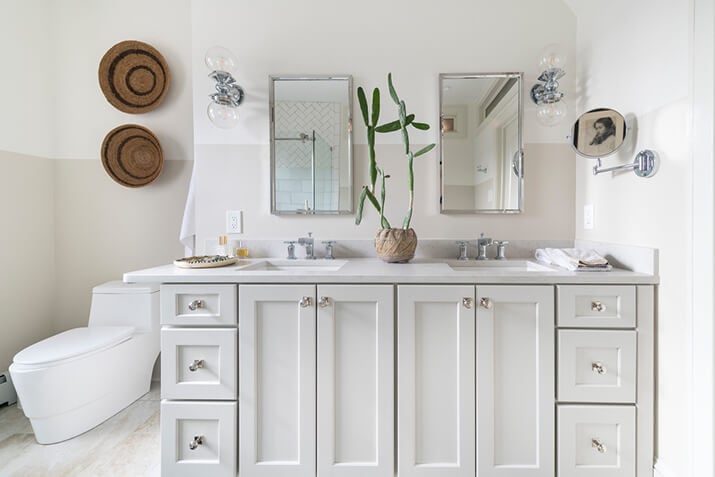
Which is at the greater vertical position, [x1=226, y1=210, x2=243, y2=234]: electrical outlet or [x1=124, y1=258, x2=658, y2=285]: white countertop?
[x1=226, y1=210, x2=243, y2=234]: electrical outlet

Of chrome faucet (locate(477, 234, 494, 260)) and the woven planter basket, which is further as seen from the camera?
chrome faucet (locate(477, 234, 494, 260))

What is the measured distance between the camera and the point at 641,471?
1.21 m

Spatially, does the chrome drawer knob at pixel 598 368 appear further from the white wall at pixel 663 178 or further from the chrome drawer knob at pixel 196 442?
the chrome drawer knob at pixel 196 442

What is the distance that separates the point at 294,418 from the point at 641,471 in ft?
4.17

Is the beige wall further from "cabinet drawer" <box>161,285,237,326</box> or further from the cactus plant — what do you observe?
the cactus plant

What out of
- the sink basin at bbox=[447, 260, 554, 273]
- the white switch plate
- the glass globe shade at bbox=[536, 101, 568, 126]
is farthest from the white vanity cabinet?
the glass globe shade at bbox=[536, 101, 568, 126]

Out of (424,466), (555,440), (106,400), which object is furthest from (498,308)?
(106,400)

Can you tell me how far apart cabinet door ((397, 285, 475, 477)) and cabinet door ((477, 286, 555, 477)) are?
5 cm

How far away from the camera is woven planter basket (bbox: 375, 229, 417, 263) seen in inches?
61.6

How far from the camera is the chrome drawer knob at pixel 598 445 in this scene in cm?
122

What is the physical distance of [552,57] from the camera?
5.29 ft

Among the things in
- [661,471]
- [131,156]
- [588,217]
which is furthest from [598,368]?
[131,156]

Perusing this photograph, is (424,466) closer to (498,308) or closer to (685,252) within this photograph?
(498,308)

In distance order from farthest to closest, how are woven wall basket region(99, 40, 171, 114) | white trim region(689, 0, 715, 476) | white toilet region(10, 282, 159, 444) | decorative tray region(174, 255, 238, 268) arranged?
woven wall basket region(99, 40, 171, 114) → white toilet region(10, 282, 159, 444) → decorative tray region(174, 255, 238, 268) → white trim region(689, 0, 715, 476)
